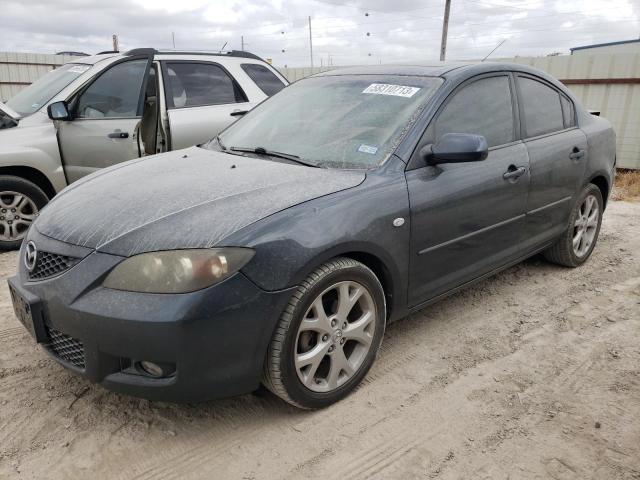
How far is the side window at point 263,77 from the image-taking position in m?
6.32

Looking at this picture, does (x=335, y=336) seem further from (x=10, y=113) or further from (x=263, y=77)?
(x=263, y=77)

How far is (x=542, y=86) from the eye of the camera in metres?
4.09

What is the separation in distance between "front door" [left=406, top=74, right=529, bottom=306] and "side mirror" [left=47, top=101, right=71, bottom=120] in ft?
11.7

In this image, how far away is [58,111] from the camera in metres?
4.92

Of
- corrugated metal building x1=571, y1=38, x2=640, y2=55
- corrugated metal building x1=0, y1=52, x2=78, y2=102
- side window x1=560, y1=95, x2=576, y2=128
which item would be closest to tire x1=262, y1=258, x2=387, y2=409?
side window x1=560, y1=95, x2=576, y2=128

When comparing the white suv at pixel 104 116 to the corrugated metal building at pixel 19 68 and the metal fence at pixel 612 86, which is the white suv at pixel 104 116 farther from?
the corrugated metal building at pixel 19 68

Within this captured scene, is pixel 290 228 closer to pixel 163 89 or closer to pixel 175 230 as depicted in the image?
pixel 175 230

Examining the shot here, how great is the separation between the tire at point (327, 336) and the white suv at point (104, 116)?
341cm

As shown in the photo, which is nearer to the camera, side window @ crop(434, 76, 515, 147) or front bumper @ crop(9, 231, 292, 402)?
front bumper @ crop(9, 231, 292, 402)

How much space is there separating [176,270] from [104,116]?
12.3 ft

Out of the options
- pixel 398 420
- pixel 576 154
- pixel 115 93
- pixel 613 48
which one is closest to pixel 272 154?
pixel 398 420

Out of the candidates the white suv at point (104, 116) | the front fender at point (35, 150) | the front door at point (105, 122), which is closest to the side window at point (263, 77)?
the white suv at point (104, 116)

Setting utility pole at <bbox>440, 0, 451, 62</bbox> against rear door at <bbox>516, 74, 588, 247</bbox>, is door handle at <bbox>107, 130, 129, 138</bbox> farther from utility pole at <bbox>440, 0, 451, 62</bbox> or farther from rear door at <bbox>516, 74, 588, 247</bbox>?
utility pole at <bbox>440, 0, 451, 62</bbox>

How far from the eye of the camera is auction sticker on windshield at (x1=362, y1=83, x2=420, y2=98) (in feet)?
10.6
